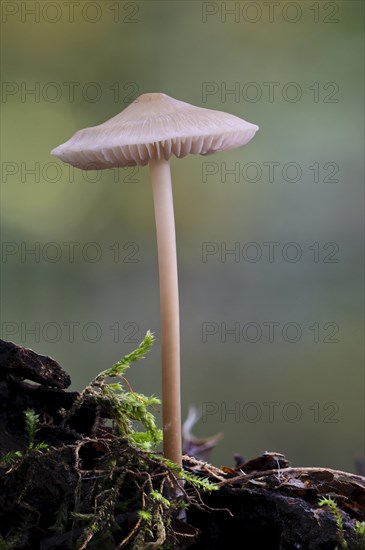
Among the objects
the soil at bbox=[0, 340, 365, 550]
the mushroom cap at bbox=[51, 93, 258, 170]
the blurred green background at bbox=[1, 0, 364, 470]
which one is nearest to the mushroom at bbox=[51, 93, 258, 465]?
the mushroom cap at bbox=[51, 93, 258, 170]

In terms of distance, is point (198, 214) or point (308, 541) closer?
point (308, 541)

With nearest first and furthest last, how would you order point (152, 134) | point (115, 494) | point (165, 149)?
1. point (115, 494)
2. point (152, 134)
3. point (165, 149)

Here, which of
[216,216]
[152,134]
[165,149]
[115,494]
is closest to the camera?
[115,494]

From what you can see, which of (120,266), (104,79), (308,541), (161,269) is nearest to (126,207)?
(120,266)

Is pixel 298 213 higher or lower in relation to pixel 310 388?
higher

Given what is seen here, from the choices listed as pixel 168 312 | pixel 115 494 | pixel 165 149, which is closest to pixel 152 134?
pixel 165 149

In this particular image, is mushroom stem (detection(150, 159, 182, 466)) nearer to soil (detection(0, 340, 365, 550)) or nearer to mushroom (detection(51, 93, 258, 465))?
mushroom (detection(51, 93, 258, 465))

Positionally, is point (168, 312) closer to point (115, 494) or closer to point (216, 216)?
point (115, 494)

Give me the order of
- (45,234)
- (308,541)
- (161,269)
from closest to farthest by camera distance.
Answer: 1. (308,541)
2. (161,269)
3. (45,234)

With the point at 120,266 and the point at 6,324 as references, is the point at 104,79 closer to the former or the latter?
the point at 120,266
